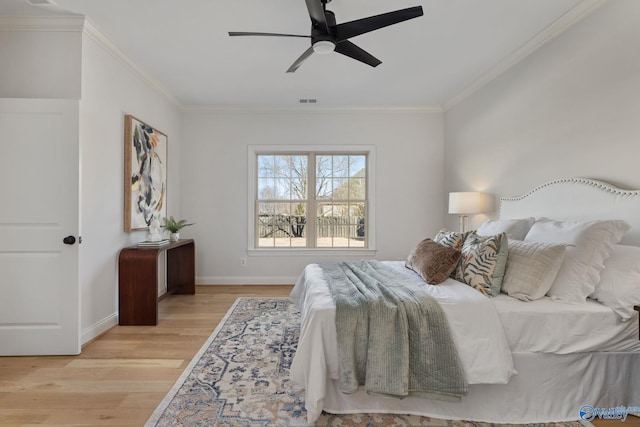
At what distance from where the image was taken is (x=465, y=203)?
3.49m

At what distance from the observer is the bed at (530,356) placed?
5.45 ft

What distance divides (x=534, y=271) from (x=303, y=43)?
2.62m

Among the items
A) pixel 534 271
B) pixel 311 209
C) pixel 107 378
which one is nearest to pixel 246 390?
pixel 107 378

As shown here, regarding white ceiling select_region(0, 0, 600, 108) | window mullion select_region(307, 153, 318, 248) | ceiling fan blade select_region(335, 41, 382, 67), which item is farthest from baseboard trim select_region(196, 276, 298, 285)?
ceiling fan blade select_region(335, 41, 382, 67)

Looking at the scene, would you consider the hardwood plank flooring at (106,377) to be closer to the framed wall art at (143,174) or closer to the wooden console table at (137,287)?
the wooden console table at (137,287)

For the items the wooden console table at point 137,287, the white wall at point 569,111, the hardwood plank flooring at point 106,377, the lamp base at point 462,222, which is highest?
the white wall at point 569,111

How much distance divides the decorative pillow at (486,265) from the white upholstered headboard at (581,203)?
2.42ft

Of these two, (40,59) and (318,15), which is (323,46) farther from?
(40,59)

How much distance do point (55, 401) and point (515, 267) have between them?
2986mm

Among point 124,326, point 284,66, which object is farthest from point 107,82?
point 124,326

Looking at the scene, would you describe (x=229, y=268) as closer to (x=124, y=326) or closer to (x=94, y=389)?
(x=124, y=326)

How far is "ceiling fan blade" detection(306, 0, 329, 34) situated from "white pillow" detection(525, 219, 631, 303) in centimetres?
212

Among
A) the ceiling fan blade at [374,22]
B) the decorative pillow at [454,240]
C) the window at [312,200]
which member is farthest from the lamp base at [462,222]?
the ceiling fan blade at [374,22]

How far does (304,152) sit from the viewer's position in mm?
4777
